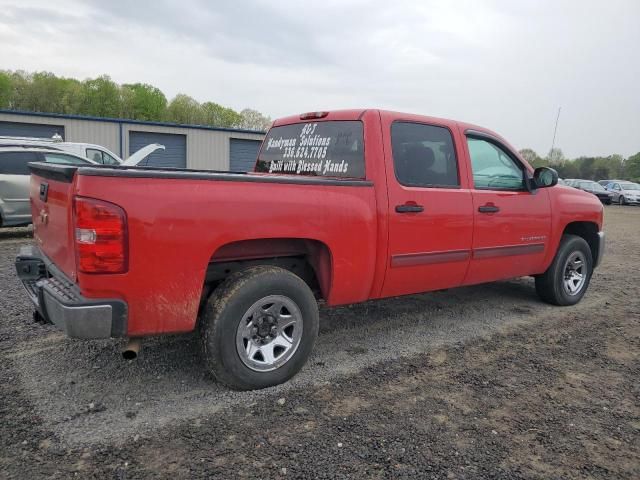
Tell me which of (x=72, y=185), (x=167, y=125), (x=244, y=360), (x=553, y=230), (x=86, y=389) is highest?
(x=167, y=125)

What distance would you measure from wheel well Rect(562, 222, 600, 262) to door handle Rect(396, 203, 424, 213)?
8.76 ft

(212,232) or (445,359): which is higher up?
(212,232)

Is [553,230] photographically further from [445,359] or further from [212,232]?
[212,232]

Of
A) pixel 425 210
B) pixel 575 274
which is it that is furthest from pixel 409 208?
pixel 575 274

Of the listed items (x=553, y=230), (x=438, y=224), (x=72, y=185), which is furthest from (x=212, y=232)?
(x=553, y=230)

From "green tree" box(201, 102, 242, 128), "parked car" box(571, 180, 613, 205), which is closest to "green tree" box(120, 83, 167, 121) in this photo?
"green tree" box(201, 102, 242, 128)

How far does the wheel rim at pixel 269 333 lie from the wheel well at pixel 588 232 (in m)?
3.83

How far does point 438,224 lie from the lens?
404cm

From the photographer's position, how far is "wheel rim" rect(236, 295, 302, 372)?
3139 mm

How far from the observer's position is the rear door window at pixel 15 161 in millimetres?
9148

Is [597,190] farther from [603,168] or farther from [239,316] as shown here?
[603,168]

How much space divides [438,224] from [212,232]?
6.50 ft

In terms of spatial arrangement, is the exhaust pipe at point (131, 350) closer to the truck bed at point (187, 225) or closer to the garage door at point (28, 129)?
the truck bed at point (187, 225)

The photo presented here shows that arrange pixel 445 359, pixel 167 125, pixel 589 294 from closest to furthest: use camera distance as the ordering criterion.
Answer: pixel 445 359
pixel 589 294
pixel 167 125
